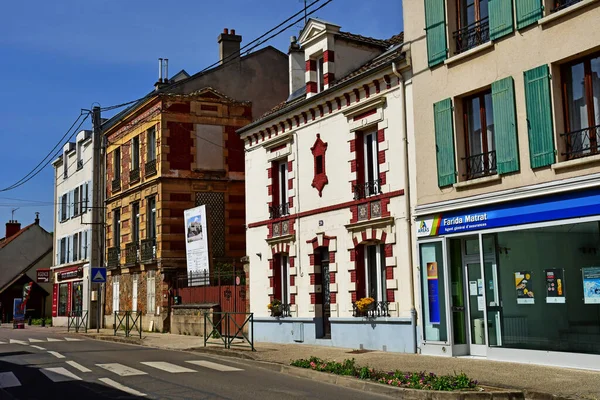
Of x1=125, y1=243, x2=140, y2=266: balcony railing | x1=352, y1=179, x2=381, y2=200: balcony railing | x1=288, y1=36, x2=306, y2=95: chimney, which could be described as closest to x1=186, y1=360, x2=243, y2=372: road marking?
x1=352, y1=179, x2=381, y2=200: balcony railing

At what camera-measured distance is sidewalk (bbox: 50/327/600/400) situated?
10047mm

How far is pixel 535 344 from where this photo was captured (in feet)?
42.4

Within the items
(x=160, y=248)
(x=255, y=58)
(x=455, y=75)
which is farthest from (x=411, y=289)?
(x=255, y=58)

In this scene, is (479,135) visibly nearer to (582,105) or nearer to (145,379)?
(582,105)

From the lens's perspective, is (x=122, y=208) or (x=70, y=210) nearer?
(x=122, y=208)

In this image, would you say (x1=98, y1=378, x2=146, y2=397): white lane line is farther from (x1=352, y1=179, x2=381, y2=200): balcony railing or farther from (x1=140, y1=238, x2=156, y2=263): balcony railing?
(x1=140, y1=238, x2=156, y2=263): balcony railing

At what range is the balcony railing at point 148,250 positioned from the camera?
28422mm

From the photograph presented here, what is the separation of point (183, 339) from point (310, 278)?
Answer: 594cm

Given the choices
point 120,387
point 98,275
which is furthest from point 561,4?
point 98,275

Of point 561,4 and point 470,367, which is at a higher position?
point 561,4

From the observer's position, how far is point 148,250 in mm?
28766

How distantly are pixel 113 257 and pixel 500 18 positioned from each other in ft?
77.7

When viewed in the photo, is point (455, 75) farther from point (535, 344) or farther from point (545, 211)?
point (535, 344)

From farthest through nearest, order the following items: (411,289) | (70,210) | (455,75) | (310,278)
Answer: (70,210)
(310,278)
(411,289)
(455,75)
